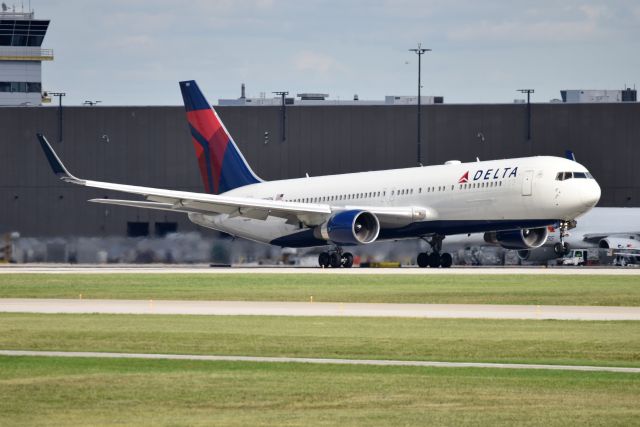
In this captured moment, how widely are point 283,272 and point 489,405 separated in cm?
3977

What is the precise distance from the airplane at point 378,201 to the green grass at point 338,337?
26278 mm

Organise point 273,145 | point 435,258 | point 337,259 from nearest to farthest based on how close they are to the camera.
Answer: point 337,259 → point 435,258 → point 273,145

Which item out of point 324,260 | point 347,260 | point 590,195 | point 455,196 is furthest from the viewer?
point 324,260

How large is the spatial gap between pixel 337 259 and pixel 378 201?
11.9 feet

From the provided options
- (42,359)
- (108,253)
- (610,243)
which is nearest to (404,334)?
(42,359)

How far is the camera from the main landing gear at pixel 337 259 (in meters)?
63.7

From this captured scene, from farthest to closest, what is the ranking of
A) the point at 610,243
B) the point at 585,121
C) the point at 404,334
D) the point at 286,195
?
the point at 585,121 → the point at 610,243 → the point at 286,195 → the point at 404,334

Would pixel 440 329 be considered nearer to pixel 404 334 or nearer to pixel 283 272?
pixel 404 334

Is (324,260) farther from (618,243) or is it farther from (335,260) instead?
(618,243)

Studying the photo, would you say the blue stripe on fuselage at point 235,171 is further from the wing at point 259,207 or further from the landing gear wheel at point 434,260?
the landing gear wheel at point 434,260

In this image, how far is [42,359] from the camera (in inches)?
960

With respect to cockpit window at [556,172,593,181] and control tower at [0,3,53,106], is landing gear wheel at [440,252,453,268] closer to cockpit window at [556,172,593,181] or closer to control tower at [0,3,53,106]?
cockpit window at [556,172,593,181]

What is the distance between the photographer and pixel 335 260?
63.8 metres

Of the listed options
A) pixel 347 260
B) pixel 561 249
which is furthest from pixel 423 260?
pixel 561 249
